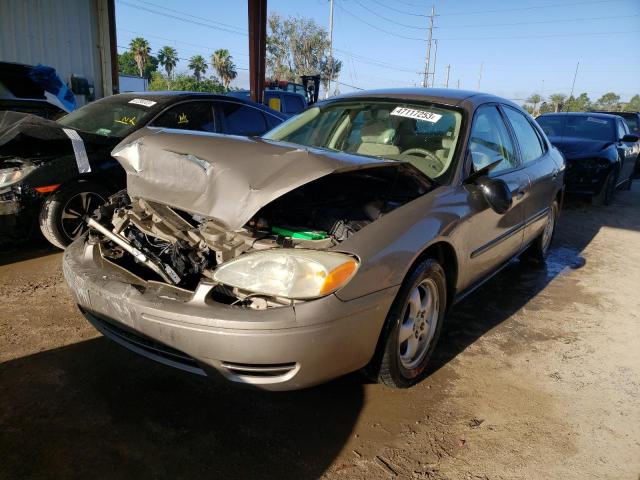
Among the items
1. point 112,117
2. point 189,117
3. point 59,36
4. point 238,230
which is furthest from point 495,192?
point 59,36

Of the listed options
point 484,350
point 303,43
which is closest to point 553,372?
point 484,350

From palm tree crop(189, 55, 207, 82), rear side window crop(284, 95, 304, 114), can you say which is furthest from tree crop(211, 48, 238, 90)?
rear side window crop(284, 95, 304, 114)

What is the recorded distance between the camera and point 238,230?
2.14 metres

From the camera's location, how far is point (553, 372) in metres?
2.87

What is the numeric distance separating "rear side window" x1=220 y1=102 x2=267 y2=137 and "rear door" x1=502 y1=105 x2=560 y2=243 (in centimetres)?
287

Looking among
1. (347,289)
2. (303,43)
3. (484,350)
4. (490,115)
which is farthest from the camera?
(303,43)

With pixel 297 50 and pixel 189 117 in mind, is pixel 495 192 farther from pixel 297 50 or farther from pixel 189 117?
pixel 297 50

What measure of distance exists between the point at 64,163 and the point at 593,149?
307 inches

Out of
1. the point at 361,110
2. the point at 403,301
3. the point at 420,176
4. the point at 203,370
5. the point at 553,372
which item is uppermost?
the point at 361,110

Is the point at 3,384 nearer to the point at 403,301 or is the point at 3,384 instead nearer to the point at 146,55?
the point at 403,301

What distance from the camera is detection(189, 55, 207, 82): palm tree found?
203 feet

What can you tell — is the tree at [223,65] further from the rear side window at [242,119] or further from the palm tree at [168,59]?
the rear side window at [242,119]

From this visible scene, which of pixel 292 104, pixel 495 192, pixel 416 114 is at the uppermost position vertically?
pixel 292 104

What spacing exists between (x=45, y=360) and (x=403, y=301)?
1983 mm
